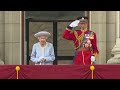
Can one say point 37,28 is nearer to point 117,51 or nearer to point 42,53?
point 117,51

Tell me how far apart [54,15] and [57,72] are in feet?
19.2

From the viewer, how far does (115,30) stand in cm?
2044

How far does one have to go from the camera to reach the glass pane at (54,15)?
20.7m

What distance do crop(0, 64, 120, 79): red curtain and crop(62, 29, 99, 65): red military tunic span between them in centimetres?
134

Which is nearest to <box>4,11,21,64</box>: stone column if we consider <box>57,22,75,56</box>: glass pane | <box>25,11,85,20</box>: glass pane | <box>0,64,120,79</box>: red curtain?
<box>25,11,85,20</box>: glass pane

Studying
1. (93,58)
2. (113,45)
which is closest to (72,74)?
(93,58)

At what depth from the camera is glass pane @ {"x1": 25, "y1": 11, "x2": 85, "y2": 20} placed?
20.7 metres

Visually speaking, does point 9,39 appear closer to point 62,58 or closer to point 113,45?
point 62,58

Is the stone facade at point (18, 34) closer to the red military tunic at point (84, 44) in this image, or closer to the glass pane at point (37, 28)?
the glass pane at point (37, 28)

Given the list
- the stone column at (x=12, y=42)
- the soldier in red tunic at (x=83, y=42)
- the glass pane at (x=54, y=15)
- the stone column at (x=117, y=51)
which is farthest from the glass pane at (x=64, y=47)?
the soldier in red tunic at (x=83, y=42)

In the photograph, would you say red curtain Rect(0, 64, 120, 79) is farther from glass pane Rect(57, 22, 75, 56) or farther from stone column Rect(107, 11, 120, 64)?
glass pane Rect(57, 22, 75, 56)

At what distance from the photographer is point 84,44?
16.7 metres

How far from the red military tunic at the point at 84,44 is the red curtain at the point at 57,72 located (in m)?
1.34

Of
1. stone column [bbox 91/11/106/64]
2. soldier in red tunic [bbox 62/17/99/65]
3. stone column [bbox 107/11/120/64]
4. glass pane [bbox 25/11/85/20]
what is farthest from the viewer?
glass pane [bbox 25/11/85/20]
